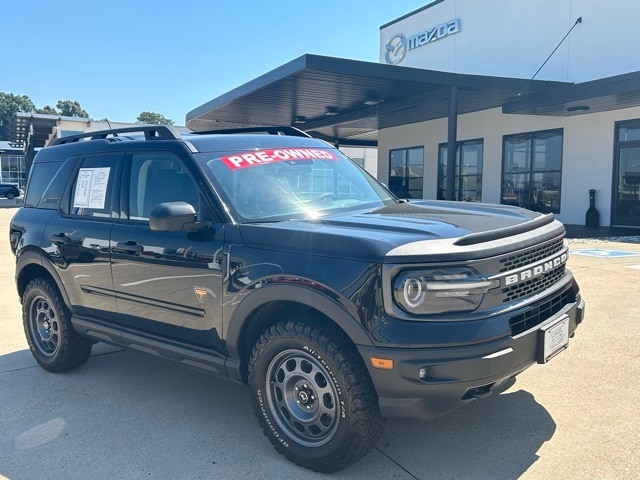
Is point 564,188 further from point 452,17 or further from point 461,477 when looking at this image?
point 461,477

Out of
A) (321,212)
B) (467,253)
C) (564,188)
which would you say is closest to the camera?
(467,253)

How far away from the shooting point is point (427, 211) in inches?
146

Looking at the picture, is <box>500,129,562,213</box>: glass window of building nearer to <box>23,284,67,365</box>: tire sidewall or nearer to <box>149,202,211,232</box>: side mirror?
<box>23,284,67,365</box>: tire sidewall

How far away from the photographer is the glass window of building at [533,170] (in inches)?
699

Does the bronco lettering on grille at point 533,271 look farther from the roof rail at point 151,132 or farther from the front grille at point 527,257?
the roof rail at point 151,132

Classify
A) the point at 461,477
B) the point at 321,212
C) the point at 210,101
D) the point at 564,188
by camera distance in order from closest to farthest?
the point at 461,477 < the point at 321,212 < the point at 564,188 < the point at 210,101

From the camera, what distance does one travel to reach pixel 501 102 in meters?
18.2

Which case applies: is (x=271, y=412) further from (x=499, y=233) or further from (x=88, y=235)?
(x=88, y=235)

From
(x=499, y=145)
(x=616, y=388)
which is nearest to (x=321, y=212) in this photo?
(x=616, y=388)

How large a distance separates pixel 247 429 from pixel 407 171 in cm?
2165

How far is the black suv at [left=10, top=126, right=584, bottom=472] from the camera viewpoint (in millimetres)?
2625

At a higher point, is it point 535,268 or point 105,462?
point 535,268

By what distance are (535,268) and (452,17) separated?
21.2 meters

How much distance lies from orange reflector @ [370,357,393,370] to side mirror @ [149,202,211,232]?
4.53 ft
